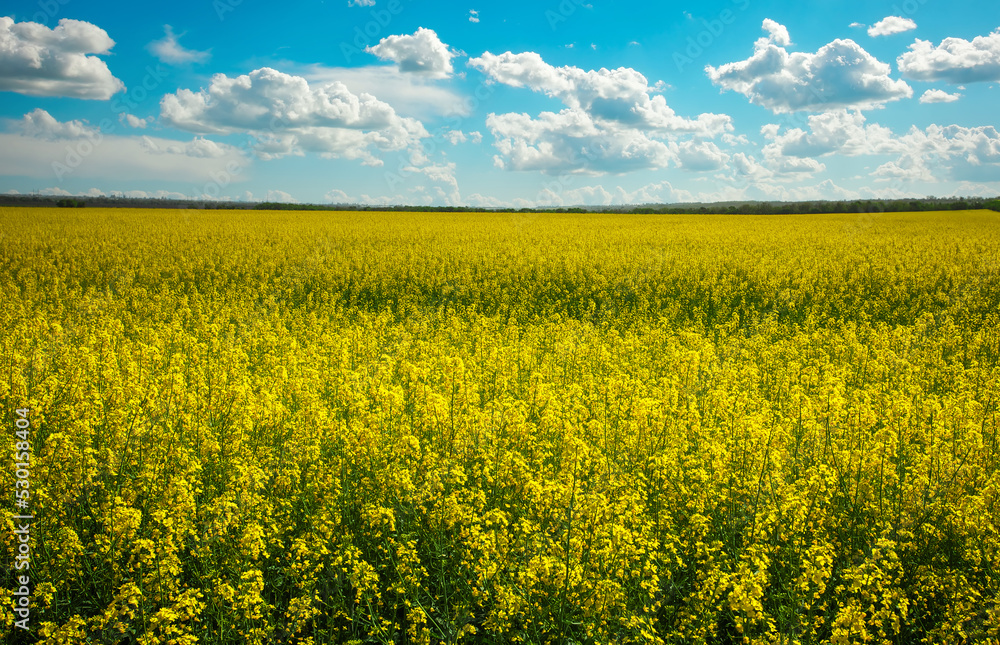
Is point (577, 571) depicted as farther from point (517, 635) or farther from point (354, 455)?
point (354, 455)

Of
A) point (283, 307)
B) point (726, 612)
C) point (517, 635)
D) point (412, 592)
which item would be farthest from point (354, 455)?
point (283, 307)

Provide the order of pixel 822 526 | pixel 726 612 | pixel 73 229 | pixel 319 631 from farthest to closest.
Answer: pixel 73 229 → pixel 822 526 → pixel 726 612 → pixel 319 631

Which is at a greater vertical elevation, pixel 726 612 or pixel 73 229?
pixel 73 229

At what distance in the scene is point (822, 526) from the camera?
4457mm

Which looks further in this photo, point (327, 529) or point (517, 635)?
point (327, 529)

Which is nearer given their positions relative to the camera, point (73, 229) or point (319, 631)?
point (319, 631)

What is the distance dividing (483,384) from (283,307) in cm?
820

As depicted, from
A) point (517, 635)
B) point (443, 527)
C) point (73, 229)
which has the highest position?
point (73, 229)

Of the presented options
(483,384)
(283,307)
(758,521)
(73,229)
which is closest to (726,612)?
(758,521)

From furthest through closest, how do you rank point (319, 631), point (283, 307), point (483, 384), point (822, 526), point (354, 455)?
point (283, 307)
point (483, 384)
point (354, 455)
point (822, 526)
point (319, 631)

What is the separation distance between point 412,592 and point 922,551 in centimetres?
396

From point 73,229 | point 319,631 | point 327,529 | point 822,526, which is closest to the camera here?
point 319,631

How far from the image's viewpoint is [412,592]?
11.9ft

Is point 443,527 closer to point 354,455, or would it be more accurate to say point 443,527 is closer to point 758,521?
point 354,455
